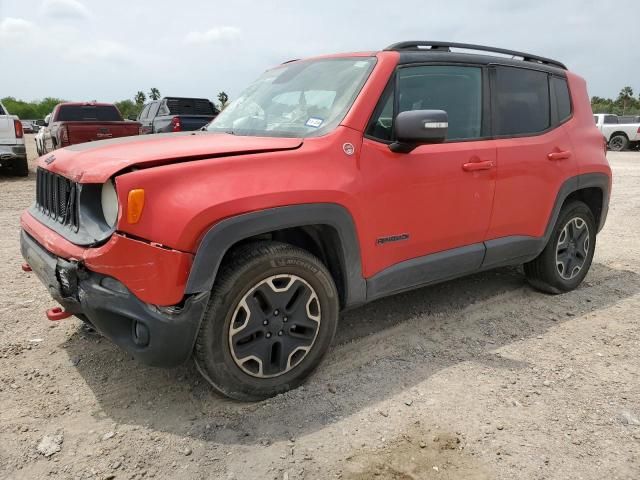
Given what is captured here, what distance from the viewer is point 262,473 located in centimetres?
229

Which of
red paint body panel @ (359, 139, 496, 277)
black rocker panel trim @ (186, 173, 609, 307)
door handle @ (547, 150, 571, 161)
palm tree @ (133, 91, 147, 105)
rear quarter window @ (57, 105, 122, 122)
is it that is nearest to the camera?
black rocker panel trim @ (186, 173, 609, 307)

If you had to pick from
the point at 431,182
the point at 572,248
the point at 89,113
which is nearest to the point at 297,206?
the point at 431,182

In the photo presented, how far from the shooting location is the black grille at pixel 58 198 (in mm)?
2697

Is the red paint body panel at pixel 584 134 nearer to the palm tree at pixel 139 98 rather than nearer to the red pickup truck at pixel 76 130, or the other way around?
the red pickup truck at pixel 76 130

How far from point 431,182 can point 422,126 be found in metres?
0.48

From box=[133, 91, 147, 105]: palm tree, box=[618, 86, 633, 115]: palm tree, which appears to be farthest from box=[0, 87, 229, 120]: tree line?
box=[618, 86, 633, 115]: palm tree

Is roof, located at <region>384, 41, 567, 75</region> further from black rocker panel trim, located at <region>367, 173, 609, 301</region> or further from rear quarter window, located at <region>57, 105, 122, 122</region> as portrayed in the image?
rear quarter window, located at <region>57, 105, 122, 122</region>

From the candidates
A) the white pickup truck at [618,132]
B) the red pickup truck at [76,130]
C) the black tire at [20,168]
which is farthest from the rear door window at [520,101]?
the white pickup truck at [618,132]

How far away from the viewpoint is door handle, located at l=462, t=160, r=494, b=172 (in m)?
3.38

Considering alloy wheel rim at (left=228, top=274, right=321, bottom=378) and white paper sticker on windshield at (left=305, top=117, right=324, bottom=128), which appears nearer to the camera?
alloy wheel rim at (left=228, top=274, right=321, bottom=378)

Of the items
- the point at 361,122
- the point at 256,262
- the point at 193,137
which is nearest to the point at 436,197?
the point at 361,122

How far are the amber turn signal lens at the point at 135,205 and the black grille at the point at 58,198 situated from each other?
513 millimetres

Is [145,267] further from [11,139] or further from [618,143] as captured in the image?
[618,143]

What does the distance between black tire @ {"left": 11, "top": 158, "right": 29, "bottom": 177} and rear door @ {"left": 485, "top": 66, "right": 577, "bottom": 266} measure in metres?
10.7
